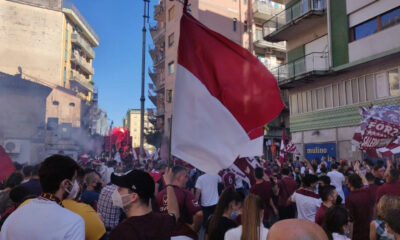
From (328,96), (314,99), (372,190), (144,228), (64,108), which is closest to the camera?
(144,228)

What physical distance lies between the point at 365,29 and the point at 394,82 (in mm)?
3247

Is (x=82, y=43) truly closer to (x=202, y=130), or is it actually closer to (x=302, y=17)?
(x=302, y=17)

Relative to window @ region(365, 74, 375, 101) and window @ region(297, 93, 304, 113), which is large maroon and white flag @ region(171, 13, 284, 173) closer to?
window @ region(365, 74, 375, 101)

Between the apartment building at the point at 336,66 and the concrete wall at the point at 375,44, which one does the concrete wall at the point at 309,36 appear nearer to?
the apartment building at the point at 336,66

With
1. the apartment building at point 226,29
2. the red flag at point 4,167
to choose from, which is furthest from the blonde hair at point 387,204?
the apartment building at point 226,29

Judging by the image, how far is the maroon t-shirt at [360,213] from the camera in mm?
4941

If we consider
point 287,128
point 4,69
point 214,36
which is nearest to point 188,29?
point 214,36

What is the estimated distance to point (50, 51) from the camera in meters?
39.1

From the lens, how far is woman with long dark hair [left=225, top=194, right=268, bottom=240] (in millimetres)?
2990

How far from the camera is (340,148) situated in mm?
19000

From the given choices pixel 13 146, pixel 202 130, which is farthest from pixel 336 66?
pixel 13 146

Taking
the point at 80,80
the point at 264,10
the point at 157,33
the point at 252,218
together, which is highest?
the point at 264,10

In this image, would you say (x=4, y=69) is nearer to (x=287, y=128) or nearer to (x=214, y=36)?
(x=287, y=128)

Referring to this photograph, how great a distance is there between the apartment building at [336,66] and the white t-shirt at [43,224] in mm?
16738
